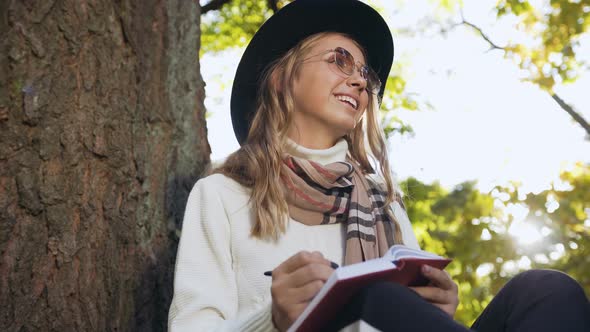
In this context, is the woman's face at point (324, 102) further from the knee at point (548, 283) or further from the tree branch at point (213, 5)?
the tree branch at point (213, 5)

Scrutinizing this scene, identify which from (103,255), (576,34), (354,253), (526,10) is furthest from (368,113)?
(576,34)

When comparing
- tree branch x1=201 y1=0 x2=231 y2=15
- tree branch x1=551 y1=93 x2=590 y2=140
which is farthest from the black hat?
tree branch x1=551 y1=93 x2=590 y2=140

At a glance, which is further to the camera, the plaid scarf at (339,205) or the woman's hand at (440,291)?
the plaid scarf at (339,205)

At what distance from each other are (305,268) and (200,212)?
906mm

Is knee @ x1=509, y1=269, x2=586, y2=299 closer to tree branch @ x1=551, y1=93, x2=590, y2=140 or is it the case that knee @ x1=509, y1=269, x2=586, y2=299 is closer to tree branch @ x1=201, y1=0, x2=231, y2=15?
tree branch @ x1=201, y1=0, x2=231, y2=15

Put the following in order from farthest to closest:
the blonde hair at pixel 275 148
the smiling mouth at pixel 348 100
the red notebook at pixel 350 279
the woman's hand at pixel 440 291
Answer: the smiling mouth at pixel 348 100 → the blonde hair at pixel 275 148 → the woman's hand at pixel 440 291 → the red notebook at pixel 350 279

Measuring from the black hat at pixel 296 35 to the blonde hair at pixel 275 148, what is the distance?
59mm

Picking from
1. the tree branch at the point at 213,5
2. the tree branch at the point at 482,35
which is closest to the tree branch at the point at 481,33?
the tree branch at the point at 482,35

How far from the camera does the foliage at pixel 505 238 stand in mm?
5715

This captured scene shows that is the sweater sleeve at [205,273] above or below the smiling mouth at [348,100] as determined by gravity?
below

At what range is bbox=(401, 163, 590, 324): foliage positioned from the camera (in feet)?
18.7

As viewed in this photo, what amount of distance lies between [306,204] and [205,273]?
0.54 metres

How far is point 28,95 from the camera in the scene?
2273mm

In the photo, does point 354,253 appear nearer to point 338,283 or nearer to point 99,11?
point 338,283
